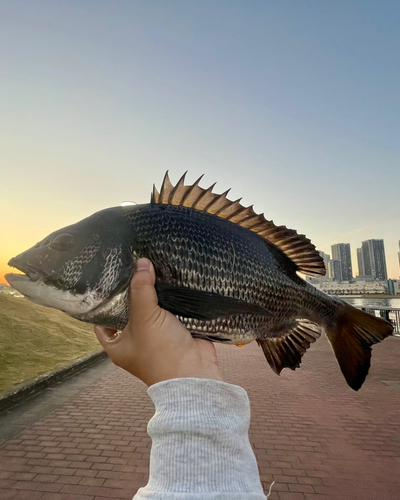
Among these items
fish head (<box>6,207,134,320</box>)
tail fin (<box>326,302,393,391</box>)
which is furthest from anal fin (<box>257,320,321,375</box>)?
fish head (<box>6,207,134,320</box>)

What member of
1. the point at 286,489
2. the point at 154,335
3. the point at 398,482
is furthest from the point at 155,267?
the point at 398,482

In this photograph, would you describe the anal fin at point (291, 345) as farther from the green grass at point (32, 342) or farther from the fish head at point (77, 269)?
the green grass at point (32, 342)

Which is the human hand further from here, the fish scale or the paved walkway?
the paved walkway

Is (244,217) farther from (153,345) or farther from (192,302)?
(153,345)

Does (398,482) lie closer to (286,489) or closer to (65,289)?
(286,489)

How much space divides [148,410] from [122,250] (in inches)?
224

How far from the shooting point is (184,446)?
1.26m

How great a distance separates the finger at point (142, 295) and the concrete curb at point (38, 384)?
607 cm

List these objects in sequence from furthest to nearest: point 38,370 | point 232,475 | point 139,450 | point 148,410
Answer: point 38,370
point 148,410
point 139,450
point 232,475

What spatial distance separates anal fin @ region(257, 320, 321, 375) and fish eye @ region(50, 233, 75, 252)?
72.8 inches

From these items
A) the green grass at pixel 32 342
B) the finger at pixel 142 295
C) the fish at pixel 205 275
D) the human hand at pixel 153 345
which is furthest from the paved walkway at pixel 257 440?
the finger at pixel 142 295

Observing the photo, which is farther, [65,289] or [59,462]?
[59,462]

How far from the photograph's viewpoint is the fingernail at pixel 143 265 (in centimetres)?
218

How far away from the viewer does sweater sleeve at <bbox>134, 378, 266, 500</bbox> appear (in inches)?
46.8
